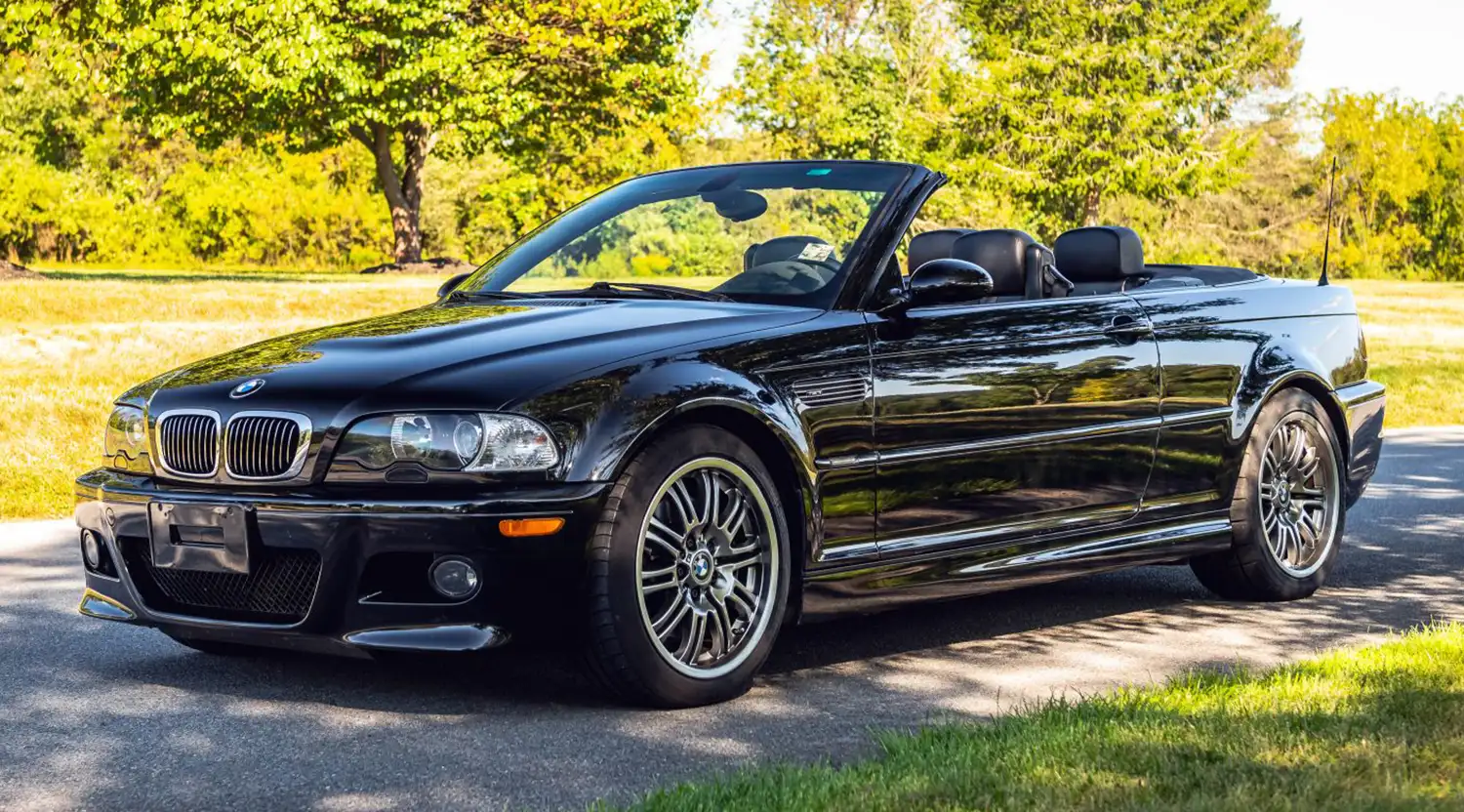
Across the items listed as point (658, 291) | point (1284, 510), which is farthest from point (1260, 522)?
point (658, 291)

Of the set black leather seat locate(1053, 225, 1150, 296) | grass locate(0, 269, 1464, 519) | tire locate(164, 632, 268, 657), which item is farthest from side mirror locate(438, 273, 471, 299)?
black leather seat locate(1053, 225, 1150, 296)

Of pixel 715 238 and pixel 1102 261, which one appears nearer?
pixel 715 238

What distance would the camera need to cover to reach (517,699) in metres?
5.17

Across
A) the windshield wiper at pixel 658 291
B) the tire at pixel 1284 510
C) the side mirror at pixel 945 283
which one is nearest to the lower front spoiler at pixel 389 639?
the windshield wiper at pixel 658 291

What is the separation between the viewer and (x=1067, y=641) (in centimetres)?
627

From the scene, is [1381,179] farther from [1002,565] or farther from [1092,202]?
[1002,565]

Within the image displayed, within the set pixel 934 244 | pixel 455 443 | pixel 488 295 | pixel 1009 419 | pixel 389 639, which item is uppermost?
pixel 934 244

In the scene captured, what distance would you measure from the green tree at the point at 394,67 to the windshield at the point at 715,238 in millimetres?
20741

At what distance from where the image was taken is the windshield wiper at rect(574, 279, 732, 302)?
592 cm

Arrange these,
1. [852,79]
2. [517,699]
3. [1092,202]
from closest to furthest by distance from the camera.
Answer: [517,699]
[1092,202]
[852,79]

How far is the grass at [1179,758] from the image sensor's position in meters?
3.83

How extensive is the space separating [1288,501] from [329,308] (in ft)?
58.5

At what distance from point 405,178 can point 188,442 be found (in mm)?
35947

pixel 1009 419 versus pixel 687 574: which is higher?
pixel 1009 419
